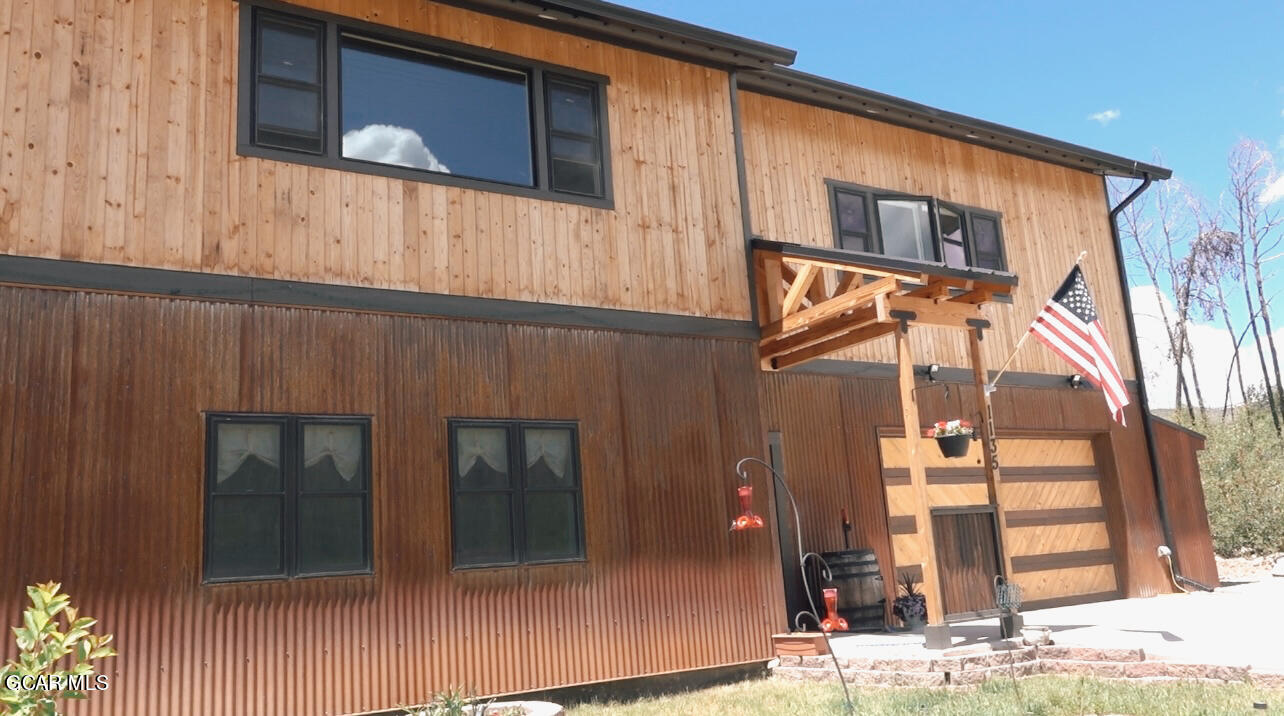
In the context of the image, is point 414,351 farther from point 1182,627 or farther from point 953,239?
point 953,239

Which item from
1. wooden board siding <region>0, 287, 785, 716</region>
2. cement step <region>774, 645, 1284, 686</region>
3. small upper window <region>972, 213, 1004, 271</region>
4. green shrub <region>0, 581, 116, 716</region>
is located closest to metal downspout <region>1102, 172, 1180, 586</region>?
small upper window <region>972, 213, 1004, 271</region>

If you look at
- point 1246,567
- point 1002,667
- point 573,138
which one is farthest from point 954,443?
point 1246,567

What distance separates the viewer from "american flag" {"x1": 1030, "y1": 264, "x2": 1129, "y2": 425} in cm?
978

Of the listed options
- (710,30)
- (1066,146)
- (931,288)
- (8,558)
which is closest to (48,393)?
(8,558)

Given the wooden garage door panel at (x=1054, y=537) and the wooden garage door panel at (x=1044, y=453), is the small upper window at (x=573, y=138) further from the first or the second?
the wooden garage door panel at (x=1054, y=537)

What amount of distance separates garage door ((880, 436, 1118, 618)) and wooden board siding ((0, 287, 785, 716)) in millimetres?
3734

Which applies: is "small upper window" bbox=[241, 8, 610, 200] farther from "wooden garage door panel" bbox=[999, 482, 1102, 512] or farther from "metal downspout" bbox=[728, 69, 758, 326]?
"wooden garage door panel" bbox=[999, 482, 1102, 512]

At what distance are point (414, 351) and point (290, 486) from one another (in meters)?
1.40

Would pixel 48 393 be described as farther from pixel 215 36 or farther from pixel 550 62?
pixel 550 62

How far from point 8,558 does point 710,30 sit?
291 inches

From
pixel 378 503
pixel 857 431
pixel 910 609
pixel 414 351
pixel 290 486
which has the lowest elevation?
pixel 910 609

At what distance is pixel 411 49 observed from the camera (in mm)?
8734

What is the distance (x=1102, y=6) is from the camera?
140ft

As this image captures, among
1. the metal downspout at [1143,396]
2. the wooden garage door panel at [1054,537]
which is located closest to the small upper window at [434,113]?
the wooden garage door panel at [1054,537]
